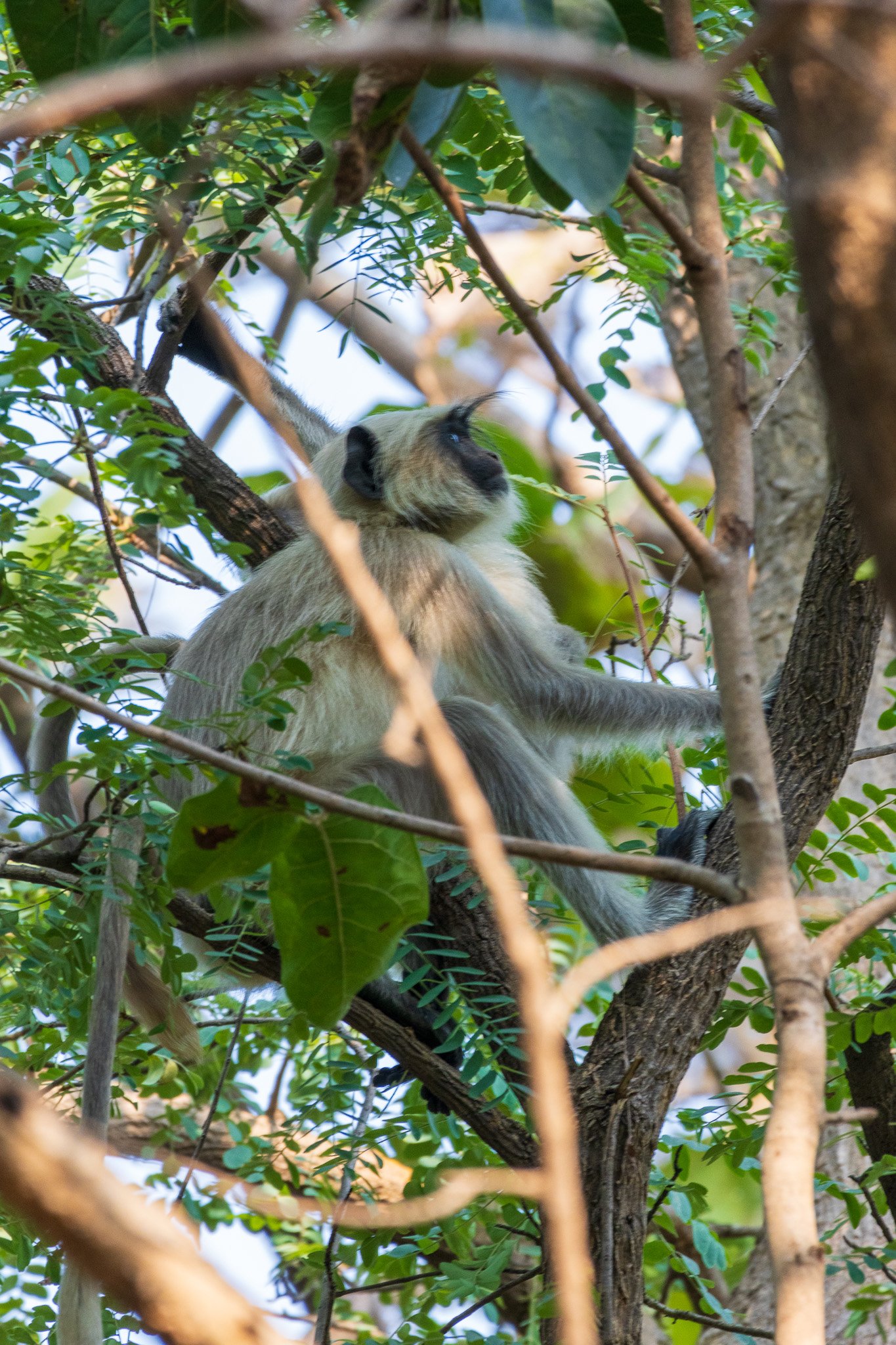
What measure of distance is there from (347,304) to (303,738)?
1.04m

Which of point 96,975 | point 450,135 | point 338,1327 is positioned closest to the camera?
point 96,975

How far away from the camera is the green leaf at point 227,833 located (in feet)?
4.76

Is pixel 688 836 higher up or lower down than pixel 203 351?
lower down

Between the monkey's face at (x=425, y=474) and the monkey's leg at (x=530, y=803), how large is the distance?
0.63 meters

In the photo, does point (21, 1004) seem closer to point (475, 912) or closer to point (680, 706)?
point (475, 912)

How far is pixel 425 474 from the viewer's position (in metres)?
3.62

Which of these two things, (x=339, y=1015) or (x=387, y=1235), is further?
(x=387, y=1235)

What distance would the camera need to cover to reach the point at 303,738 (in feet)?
10.5

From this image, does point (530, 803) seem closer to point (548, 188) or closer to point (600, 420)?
point (548, 188)

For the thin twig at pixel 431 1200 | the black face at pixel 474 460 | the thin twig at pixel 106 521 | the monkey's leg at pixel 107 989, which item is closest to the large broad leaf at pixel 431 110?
the thin twig at pixel 106 521

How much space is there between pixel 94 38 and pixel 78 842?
141 centimetres

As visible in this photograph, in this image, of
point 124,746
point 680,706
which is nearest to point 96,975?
point 124,746

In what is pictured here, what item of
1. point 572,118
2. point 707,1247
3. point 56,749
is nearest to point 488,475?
point 56,749

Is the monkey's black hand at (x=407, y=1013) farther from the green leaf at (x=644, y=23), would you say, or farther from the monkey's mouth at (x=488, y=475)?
the green leaf at (x=644, y=23)
